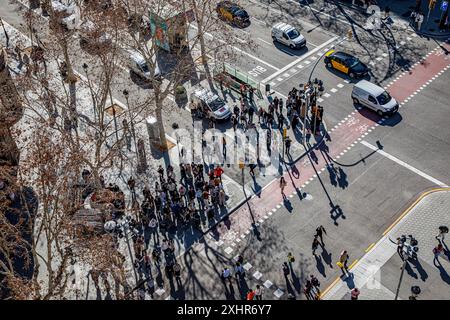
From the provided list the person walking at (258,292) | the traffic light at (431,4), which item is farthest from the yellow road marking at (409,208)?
the traffic light at (431,4)

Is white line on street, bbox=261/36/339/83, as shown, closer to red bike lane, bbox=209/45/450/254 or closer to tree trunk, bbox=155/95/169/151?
red bike lane, bbox=209/45/450/254

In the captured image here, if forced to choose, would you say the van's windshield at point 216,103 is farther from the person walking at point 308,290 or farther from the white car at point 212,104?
the person walking at point 308,290

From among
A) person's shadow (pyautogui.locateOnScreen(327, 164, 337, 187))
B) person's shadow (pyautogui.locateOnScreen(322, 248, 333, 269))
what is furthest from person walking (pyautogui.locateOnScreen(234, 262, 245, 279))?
person's shadow (pyautogui.locateOnScreen(327, 164, 337, 187))

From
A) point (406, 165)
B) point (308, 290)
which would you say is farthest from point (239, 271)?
point (406, 165)

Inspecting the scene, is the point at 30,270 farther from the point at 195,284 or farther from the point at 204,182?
the point at 204,182

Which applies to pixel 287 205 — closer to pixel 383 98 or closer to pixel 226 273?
pixel 226 273
